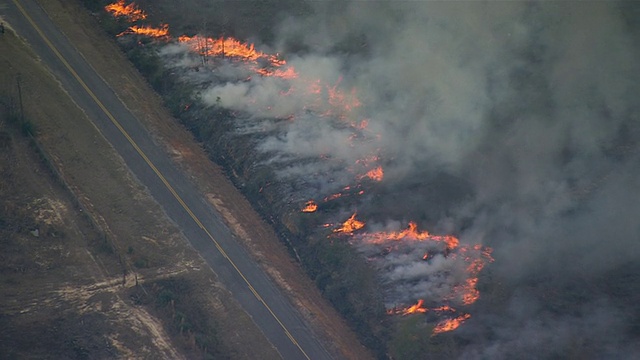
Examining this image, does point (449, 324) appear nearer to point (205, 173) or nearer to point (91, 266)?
point (205, 173)

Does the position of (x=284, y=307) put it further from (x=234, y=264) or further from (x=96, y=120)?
(x=96, y=120)

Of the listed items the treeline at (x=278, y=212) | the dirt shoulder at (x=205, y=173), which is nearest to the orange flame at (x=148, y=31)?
the treeline at (x=278, y=212)

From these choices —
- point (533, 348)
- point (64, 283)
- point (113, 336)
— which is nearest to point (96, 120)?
point (64, 283)

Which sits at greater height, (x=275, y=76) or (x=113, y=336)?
(x=275, y=76)

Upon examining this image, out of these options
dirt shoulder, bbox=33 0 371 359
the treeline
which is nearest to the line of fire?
the treeline

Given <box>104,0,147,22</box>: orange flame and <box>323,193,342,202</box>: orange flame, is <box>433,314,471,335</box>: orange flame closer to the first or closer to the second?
<box>323,193,342,202</box>: orange flame
